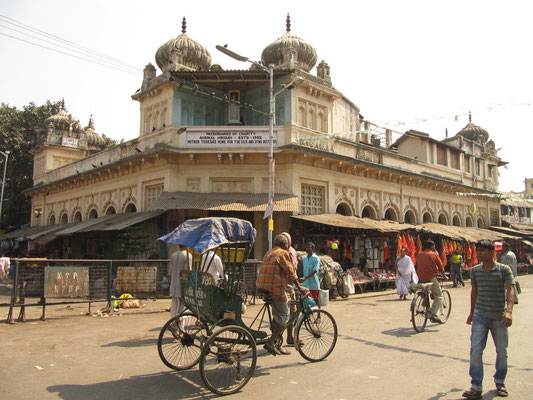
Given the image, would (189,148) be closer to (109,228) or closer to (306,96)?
(109,228)

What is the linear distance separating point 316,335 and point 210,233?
227 centimetres

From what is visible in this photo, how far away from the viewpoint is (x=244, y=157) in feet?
55.8

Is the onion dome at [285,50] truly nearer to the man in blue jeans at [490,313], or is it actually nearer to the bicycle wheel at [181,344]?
the bicycle wheel at [181,344]

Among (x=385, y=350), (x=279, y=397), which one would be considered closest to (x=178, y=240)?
(x=279, y=397)

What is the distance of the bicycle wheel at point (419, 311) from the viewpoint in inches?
326

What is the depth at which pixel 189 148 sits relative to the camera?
55.0 ft

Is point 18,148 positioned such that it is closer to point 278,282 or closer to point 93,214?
point 93,214

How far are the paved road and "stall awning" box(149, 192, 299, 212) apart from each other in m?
6.41

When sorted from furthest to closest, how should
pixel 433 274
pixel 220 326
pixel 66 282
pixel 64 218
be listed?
pixel 64 218 < pixel 66 282 < pixel 433 274 < pixel 220 326

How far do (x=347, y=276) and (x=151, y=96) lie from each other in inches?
468

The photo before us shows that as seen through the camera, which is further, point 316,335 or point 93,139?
point 93,139

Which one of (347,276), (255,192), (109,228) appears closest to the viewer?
(347,276)

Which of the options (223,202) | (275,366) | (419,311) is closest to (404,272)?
(419,311)

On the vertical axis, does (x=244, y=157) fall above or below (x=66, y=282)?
above
